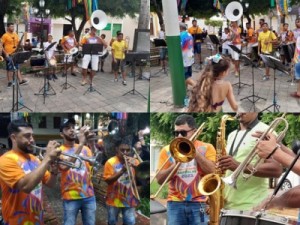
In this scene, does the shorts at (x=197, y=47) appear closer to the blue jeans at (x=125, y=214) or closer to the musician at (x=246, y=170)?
the blue jeans at (x=125, y=214)

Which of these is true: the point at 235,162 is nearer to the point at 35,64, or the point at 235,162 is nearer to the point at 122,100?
the point at 122,100

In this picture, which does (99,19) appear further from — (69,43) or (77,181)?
(77,181)

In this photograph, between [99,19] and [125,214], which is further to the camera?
[99,19]

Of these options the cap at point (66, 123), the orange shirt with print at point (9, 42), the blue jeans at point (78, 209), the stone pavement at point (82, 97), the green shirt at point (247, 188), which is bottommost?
the blue jeans at point (78, 209)

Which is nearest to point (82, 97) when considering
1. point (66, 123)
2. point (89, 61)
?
point (89, 61)

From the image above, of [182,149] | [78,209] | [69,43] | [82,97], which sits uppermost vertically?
[69,43]

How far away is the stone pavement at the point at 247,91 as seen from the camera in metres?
5.68

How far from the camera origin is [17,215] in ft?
11.4

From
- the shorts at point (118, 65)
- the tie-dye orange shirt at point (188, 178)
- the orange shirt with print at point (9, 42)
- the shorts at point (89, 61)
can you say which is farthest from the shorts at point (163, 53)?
the tie-dye orange shirt at point (188, 178)

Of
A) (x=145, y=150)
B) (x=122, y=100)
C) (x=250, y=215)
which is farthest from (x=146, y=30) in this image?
(x=250, y=215)

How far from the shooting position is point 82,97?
6238mm

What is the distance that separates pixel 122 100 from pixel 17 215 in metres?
2.84

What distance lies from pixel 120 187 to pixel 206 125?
1149 millimetres

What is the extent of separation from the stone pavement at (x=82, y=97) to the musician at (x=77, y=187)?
95 cm
